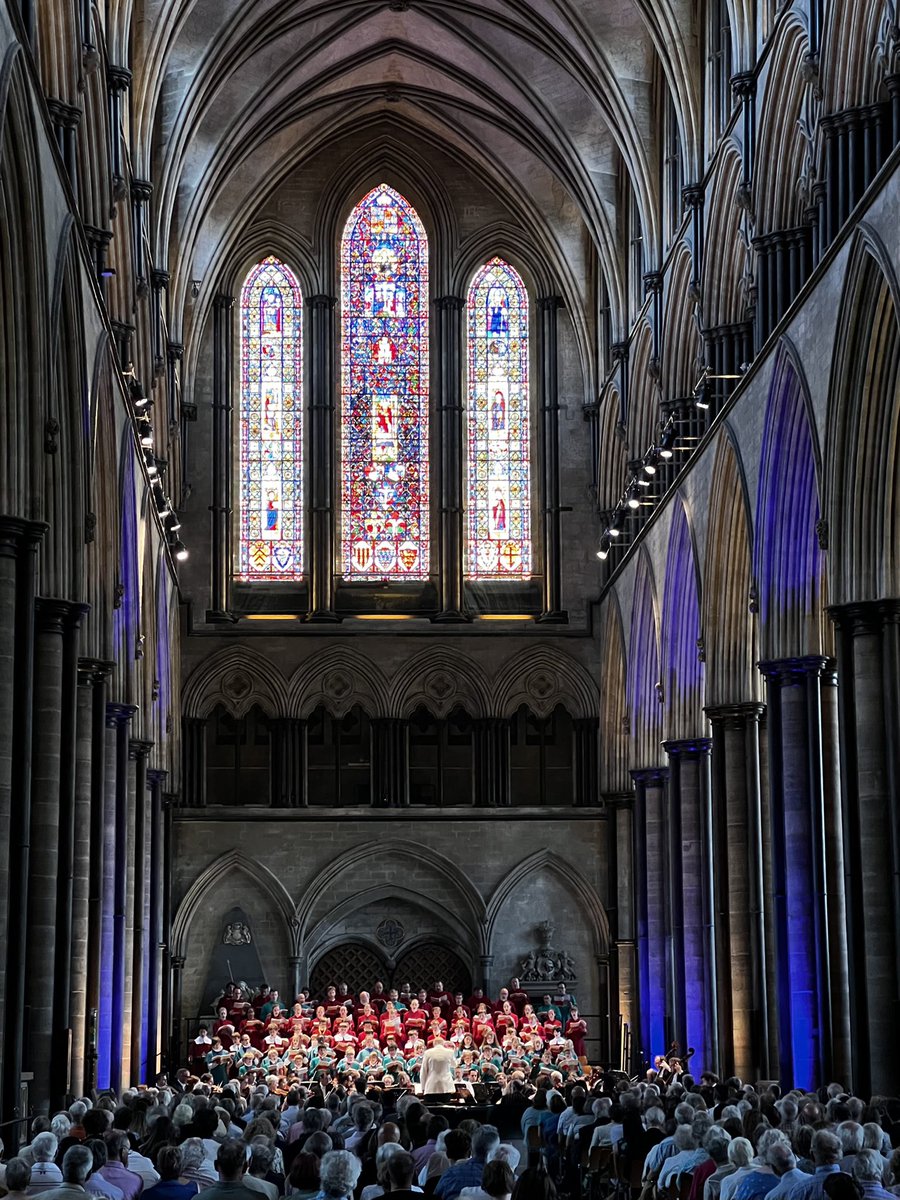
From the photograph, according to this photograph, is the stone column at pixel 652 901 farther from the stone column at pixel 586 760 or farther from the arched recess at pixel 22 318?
the arched recess at pixel 22 318

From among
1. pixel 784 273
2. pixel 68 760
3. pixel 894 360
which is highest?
pixel 784 273

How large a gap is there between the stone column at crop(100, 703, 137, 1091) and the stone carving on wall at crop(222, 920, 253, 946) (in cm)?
924

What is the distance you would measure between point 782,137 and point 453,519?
1605 cm

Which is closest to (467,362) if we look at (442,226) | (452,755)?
(442,226)

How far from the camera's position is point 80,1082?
2180 cm

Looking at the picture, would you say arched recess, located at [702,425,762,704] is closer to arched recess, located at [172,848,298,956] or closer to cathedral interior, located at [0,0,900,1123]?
cathedral interior, located at [0,0,900,1123]

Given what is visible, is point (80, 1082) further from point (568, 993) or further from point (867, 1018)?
point (568, 993)

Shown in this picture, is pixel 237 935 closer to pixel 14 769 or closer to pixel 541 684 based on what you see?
pixel 541 684

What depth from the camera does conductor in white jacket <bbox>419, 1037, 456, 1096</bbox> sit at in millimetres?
25125

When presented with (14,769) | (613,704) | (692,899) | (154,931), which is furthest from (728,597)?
(14,769)

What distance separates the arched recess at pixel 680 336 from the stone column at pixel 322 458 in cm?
967

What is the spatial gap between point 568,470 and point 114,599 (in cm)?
1618

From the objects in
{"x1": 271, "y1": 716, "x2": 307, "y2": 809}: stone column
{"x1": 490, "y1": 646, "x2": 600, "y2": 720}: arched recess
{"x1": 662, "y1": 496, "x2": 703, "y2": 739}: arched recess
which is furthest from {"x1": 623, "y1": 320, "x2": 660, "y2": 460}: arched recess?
{"x1": 271, "y1": 716, "x2": 307, "y2": 809}: stone column

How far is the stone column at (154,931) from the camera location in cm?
3194
